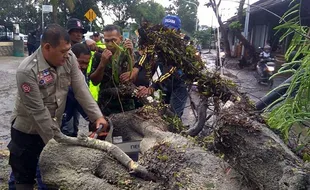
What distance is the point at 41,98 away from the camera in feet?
8.93

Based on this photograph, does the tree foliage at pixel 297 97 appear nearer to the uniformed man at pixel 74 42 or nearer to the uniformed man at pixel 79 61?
the uniformed man at pixel 79 61

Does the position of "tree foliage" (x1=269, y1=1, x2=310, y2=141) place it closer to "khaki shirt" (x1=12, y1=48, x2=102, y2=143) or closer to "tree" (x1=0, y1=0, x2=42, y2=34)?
"khaki shirt" (x1=12, y1=48, x2=102, y2=143)

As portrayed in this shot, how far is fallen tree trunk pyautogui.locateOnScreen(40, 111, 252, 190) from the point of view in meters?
2.25

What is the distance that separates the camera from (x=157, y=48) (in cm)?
340

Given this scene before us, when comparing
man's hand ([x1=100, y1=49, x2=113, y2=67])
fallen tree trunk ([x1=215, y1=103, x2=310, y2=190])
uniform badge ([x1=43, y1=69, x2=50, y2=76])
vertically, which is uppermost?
man's hand ([x1=100, y1=49, x2=113, y2=67])

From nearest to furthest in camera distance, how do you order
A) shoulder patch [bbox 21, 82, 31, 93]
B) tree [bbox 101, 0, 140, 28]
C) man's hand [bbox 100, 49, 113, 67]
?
1. shoulder patch [bbox 21, 82, 31, 93]
2. man's hand [bbox 100, 49, 113, 67]
3. tree [bbox 101, 0, 140, 28]

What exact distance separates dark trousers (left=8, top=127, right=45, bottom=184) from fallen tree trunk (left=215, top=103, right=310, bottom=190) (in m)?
1.60

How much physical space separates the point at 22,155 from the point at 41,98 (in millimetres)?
551

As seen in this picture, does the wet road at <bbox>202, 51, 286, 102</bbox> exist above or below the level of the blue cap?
below

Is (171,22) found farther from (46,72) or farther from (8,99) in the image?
(8,99)

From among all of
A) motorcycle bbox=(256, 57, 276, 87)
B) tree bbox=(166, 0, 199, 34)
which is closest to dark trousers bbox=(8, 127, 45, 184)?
motorcycle bbox=(256, 57, 276, 87)

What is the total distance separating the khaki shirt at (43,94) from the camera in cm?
265

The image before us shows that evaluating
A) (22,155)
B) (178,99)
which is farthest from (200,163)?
(178,99)

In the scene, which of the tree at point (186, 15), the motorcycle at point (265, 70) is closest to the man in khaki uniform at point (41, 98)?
the motorcycle at point (265, 70)
